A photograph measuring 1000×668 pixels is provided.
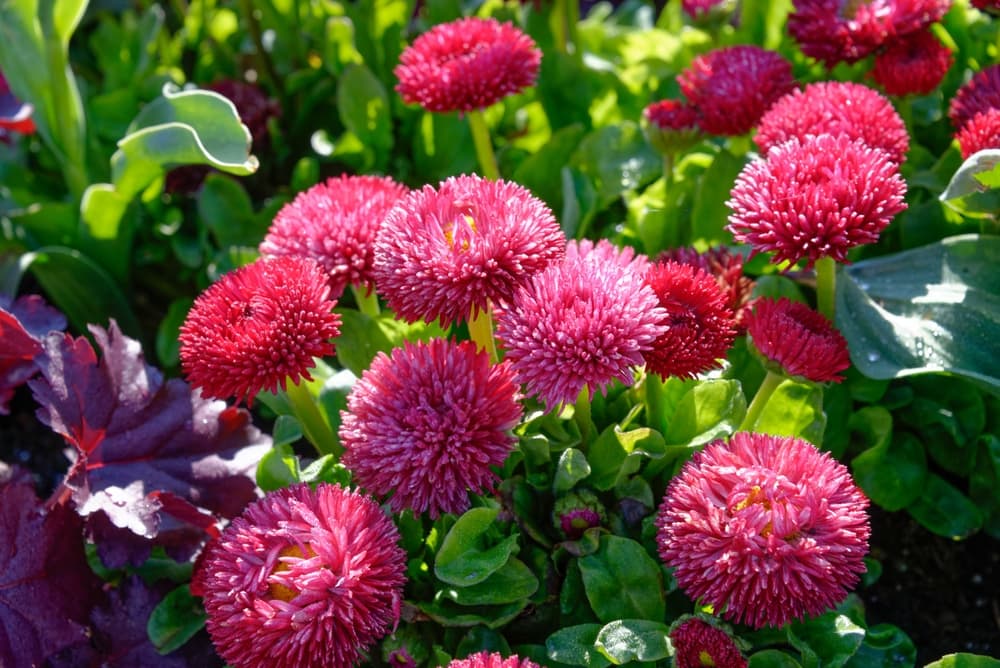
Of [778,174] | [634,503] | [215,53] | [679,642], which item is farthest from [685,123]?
[215,53]

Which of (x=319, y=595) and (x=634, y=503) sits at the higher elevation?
(x=319, y=595)

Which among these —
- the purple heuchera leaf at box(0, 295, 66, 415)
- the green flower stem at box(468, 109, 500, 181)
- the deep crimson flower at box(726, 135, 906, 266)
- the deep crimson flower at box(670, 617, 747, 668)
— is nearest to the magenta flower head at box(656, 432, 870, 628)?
the deep crimson flower at box(670, 617, 747, 668)

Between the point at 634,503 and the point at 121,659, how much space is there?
0.77 metres

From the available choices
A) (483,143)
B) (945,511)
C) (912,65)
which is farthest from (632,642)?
(912,65)

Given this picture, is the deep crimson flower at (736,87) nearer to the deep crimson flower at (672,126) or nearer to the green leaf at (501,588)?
the deep crimson flower at (672,126)

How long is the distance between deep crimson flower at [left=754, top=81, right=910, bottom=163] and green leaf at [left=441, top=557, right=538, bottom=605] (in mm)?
707

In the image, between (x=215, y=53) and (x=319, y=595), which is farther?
(x=215, y=53)

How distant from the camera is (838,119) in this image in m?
1.41

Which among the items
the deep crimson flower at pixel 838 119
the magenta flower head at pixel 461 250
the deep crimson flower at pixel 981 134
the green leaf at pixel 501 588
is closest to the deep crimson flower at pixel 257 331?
the magenta flower head at pixel 461 250

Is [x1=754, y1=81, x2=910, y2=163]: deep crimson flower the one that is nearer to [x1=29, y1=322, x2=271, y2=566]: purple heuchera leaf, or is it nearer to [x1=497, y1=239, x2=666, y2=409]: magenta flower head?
[x1=497, y1=239, x2=666, y2=409]: magenta flower head

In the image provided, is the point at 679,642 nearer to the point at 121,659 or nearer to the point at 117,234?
the point at 121,659

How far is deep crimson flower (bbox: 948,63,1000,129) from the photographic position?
5.01ft

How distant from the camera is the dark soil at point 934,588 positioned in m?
1.59

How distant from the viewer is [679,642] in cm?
112
